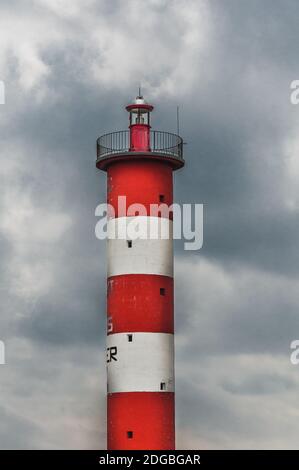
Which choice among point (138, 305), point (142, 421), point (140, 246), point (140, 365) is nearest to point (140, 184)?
point (140, 246)

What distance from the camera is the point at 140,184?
476 feet

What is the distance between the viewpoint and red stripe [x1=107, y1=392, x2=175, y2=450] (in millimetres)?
143625

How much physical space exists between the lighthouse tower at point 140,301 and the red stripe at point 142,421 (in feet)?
0.13

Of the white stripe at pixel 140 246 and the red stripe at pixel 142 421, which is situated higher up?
the white stripe at pixel 140 246

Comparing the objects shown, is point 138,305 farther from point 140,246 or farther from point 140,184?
point 140,184

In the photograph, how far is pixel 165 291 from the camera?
5699 inches

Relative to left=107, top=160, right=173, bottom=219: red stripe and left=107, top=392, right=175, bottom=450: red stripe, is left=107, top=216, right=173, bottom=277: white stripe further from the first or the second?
left=107, top=392, right=175, bottom=450: red stripe

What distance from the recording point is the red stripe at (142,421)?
144 m

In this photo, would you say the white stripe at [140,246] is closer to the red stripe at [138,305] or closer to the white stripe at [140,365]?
the red stripe at [138,305]

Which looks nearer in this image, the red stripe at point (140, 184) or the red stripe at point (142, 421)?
the red stripe at point (142, 421)

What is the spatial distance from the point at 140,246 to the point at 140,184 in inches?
105

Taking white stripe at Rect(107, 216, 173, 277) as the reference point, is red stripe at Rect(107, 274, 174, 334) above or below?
below

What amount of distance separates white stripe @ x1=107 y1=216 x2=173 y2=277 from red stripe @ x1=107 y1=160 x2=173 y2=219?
0.41m
